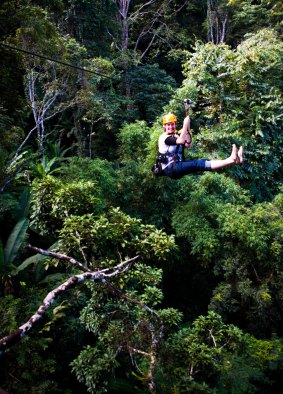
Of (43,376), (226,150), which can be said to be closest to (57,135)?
(226,150)

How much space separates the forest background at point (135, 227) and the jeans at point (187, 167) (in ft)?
2.43

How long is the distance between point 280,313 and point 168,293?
2.17 m

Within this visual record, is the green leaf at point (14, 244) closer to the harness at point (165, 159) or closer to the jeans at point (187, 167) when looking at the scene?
the harness at point (165, 159)

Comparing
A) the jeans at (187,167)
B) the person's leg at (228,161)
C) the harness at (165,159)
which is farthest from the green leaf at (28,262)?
the person's leg at (228,161)

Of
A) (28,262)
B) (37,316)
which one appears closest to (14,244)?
(28,262)

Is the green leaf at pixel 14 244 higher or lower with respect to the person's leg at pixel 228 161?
lower

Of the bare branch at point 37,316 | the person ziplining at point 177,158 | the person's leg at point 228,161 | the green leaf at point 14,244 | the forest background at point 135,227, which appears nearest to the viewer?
the bare branch at point 37,316

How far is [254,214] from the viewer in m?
6.08

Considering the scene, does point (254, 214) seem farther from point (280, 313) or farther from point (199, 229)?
point (280, 313)

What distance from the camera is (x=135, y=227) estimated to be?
386 cm

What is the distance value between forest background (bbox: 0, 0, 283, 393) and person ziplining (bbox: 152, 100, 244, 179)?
77 centimetres

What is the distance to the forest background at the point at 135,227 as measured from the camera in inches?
137

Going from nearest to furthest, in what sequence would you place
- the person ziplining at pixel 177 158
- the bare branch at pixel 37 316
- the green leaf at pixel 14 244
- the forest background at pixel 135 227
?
the bare branch at pixel 37 316
the forest background at pixel 135 227
the person ziplining at pixel 177 158
the green leaf at pixel 14 244

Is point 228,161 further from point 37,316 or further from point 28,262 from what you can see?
point 28,262
